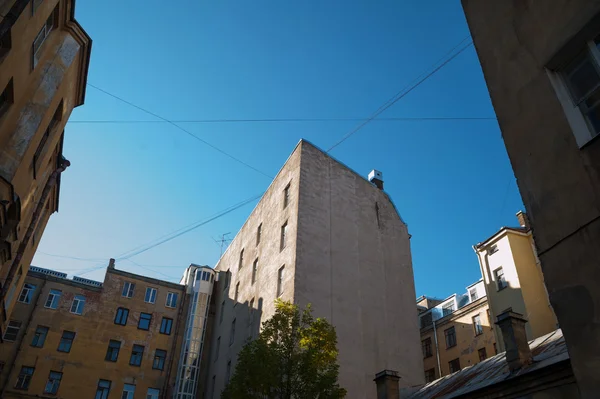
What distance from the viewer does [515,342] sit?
553 inches

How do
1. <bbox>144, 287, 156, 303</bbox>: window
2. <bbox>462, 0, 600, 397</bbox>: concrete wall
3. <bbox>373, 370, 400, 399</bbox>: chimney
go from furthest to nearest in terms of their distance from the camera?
<bbox>144, 287, 156, 303</bbox>: window → <bbox>373, 370, 400, 399</bbox>: chimney → <bbox>462, 0, 600, 397</bbox>: concrete wall

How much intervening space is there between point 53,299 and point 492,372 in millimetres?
33333

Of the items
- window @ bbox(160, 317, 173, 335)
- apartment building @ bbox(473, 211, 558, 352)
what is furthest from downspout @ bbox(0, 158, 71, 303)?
apartment building @ bbox(473, 211, 558, 352)

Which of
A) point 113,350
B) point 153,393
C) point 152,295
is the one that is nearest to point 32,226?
point 113,350

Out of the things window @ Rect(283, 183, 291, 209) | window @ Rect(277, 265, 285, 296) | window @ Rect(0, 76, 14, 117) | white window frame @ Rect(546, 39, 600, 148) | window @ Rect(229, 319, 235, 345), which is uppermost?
window @ Rect(283, 183, 291, 209)

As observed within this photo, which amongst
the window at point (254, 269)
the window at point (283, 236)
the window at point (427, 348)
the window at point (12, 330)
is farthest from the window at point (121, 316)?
the window at point (427, 348)

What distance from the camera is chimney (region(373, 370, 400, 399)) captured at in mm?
18578

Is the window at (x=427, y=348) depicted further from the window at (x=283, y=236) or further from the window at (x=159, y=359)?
the window at (x=159, y=359)

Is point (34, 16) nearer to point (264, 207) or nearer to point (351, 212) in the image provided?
point (351, 212)

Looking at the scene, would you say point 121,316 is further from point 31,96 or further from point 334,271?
point 31,96

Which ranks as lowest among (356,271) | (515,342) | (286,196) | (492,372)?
(492,372)

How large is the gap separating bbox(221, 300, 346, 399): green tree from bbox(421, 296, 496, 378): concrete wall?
21.0m

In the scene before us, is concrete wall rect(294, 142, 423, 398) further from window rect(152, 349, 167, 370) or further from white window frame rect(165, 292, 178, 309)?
white window frame rect(165, 292, 178, 309)

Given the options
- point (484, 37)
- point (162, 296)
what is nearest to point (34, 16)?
point (484, 37)
